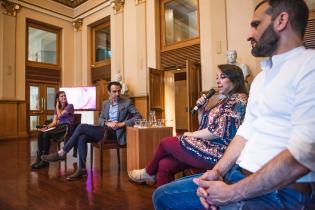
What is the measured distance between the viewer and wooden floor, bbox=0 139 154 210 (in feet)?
6.92

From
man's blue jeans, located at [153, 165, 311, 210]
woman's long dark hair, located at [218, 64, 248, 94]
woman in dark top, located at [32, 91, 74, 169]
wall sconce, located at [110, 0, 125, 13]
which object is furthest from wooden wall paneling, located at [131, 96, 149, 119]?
man's blue jeans, located at [153, 165, 311, 210]

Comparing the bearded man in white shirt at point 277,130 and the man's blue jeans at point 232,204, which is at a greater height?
the bearded man in white shirt at point 277,130

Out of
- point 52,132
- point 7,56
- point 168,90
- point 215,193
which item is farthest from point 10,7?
point 215,193

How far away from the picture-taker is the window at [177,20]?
649cm

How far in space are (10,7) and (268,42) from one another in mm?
8726

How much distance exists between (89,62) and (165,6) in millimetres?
3548

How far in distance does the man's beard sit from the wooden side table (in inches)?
71.9

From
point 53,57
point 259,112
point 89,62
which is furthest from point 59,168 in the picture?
point 53,57

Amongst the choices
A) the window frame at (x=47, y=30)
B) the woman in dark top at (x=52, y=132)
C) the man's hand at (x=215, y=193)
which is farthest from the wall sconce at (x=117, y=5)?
the man's hand at (x=215, y=193)

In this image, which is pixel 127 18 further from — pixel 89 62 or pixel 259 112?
pixel 259 112

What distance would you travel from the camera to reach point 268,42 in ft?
2.85

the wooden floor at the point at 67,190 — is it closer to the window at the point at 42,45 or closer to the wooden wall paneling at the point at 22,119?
the wooden wall paneling at the point at 22,119

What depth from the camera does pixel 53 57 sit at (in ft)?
29.2

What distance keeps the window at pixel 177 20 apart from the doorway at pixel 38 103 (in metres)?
4.63
